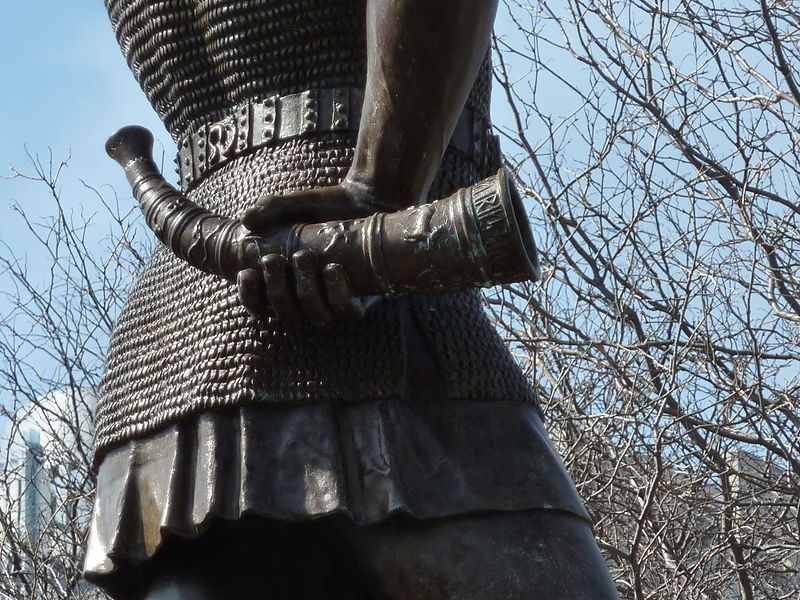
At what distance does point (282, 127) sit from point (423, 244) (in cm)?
42

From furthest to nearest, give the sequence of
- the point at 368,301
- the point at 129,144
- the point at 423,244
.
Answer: the point at 129,144 → the point at 368,301 → the point at 423,244

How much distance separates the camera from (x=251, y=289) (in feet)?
5.34

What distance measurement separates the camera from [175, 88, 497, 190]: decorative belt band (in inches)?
73.9

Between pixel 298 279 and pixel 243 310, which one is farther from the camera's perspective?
pixel 243 310

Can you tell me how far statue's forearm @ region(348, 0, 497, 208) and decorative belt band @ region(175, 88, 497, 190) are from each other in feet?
0.49

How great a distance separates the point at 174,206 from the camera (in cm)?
179

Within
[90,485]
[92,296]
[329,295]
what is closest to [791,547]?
[90,485]

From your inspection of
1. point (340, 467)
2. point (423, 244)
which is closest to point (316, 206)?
point (423, 244)

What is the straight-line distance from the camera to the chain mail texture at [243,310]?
171 centimetres

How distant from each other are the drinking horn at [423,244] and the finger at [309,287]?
0.01 metres

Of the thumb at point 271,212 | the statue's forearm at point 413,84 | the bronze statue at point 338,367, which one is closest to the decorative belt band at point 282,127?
the bronze statue at point 338,367

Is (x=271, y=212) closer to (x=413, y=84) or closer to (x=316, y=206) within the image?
(x=316, y=206)

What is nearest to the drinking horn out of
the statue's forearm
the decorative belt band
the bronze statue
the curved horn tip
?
the bronze statue

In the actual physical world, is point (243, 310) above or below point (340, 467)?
above
